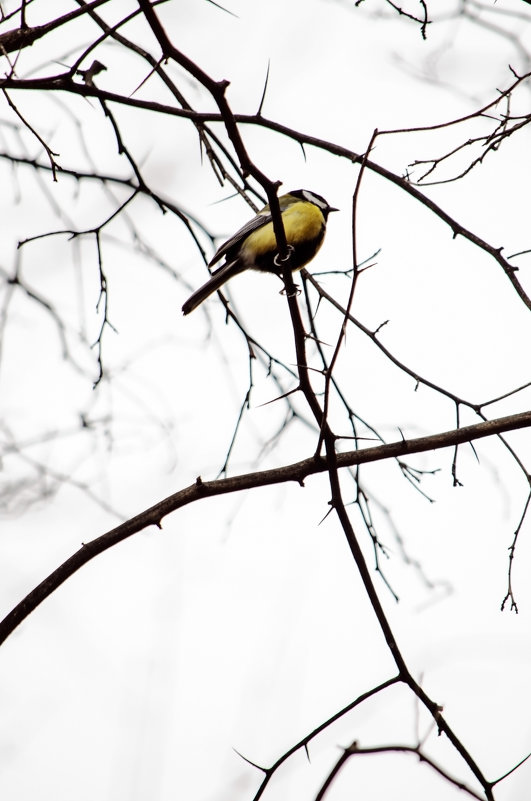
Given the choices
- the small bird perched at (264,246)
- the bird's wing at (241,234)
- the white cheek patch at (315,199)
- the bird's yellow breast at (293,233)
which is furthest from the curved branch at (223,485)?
the white cheek patch at (315,199)

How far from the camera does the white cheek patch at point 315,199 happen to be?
4.13 metres

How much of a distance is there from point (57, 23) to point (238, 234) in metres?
1.33

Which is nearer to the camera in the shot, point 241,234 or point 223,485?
point 223,485

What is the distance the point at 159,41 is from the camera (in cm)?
198

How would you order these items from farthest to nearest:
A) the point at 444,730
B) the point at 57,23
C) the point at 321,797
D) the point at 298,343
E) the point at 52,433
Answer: the point at 52,433, the point at 57,23, the point at 298,343, the point at 444,730, the point at 321,797

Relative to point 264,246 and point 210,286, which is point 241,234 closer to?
point 264,246

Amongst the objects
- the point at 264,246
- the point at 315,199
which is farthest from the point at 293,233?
the point at 315,199

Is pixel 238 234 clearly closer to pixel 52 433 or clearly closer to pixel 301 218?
pixel 301 218

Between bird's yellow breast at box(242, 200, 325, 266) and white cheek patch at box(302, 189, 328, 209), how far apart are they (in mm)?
226

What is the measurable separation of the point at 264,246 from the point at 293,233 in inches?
6.8

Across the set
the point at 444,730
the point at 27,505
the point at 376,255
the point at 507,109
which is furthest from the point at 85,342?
the point at 444,730

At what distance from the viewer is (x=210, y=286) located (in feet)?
11.5

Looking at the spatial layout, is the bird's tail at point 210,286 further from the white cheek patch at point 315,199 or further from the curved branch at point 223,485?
the curved branch at point 223,485

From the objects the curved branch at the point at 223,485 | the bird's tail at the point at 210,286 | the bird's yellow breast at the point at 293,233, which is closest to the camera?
the curved branch at the point at 223,485
